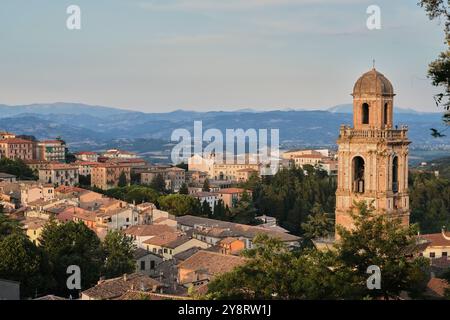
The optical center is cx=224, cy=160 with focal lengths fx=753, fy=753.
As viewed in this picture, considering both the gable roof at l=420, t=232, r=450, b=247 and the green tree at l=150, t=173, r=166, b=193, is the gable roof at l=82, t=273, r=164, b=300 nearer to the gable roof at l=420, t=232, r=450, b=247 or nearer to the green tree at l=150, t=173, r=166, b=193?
the gable roof at l=420, t=232, r=450, b=247

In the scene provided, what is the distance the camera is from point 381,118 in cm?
2491

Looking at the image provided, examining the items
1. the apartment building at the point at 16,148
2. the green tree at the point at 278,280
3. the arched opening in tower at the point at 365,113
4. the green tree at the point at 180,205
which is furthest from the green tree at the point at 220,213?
the green tree at the point at 278,280

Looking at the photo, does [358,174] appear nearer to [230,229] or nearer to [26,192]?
[230,229]

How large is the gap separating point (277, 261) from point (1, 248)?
17.7 metres

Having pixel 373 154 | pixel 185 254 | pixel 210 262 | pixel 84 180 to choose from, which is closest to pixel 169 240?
pixel 185 254

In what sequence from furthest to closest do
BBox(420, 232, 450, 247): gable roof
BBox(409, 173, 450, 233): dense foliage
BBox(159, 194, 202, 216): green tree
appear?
1. BBox(159, 194, 202, 216): green tree
2. BBox(409, 173, 450, 233): dense foliage
3. BBox(420, 232, 450, 247): gable roof

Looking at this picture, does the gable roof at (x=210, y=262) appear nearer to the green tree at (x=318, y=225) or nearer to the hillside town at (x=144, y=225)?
the hillside town at (x=144, y=225)

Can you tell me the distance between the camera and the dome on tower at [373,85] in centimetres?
2508

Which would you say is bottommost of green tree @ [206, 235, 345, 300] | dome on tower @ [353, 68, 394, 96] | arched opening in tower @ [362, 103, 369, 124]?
green tree @ [206, 235, 345, 300]

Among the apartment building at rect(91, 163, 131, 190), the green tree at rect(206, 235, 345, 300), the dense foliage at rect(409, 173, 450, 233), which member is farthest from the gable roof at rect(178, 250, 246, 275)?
the apartment building at rect(91, 163, 131, 190)

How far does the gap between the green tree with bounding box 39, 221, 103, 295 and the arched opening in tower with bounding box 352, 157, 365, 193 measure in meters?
11.1

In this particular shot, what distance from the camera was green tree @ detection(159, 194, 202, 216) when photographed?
187 feet

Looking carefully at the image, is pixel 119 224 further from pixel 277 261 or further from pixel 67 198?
pixel 277 261

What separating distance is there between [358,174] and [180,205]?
3267 centimetres
